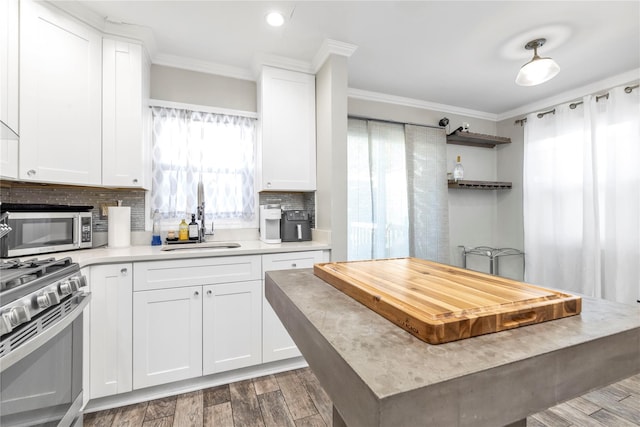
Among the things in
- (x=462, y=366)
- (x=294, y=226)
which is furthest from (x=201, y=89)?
(x=462, y=366)

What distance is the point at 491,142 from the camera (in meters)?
3.72

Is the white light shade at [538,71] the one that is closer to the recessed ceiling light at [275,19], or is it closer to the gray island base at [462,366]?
the recessed ceiling light at [275,19]

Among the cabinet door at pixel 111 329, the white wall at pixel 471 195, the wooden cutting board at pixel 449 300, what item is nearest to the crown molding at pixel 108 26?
the cabinet door at pixel 111 329

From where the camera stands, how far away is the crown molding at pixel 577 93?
8.89ft

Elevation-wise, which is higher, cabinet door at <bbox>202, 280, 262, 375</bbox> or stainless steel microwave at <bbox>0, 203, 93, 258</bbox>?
stainless steel microwave at <bbox>0, 203, 93, 258</bbox>

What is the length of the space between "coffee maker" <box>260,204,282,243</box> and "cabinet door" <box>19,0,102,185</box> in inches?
47.8

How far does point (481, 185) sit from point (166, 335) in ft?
11.9

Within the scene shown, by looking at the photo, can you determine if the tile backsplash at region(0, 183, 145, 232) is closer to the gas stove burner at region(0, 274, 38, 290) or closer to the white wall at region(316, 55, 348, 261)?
the gas stove burner at region(0, 274, 38, 290)

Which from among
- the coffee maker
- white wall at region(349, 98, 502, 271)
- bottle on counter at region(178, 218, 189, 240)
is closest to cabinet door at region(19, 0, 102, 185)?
bottle on counter at region(178, 218, 189, 240)

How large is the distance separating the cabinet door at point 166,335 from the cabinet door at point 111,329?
4 centimetres

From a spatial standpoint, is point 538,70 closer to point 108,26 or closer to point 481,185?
point 481,185

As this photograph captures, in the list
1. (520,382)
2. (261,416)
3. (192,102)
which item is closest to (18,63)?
(192,102)

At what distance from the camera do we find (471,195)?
3.83m

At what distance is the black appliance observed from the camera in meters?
2.50
